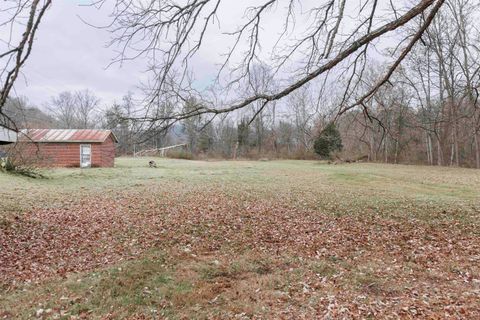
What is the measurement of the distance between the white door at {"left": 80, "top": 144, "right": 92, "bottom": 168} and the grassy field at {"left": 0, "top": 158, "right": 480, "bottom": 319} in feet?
49.1

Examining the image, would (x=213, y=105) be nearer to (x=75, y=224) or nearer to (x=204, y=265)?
(x=204, y=265)

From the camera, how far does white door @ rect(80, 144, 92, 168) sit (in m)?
23.5

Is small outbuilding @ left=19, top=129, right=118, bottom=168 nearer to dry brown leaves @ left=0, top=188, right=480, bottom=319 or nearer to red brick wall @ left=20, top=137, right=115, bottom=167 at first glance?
red brick wall @ left=20, top=137, right=115, bottom=167

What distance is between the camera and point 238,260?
494cm

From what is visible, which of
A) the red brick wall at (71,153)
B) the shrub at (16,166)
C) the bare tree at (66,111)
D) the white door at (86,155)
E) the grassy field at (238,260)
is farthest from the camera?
the bare tree at (66,111)

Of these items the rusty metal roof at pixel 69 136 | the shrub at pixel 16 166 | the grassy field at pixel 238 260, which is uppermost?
the rusty metal roof at pixel 69 136

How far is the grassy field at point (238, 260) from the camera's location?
11.5ft

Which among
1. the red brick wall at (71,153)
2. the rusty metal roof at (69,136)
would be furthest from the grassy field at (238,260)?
the rusty metal roof at (69,136)

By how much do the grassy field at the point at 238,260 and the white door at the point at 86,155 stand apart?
14976 millimetres

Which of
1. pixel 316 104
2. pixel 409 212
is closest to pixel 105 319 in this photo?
pixel 316 104

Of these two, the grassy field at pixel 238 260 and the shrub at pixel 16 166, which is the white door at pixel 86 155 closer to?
the shrub at pixel 16 166

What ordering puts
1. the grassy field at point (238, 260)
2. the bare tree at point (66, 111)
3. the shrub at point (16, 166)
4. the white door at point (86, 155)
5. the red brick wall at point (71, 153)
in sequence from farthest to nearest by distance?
the bare tree at point (66, 111) < the white door at point (86, 155) < the red brick wall at point (71, 153) < the shrub at point (16, 166) < the grassy field at point (238, 260)

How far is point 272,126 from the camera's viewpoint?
42531 mm

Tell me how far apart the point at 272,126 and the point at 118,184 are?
99.4ft
